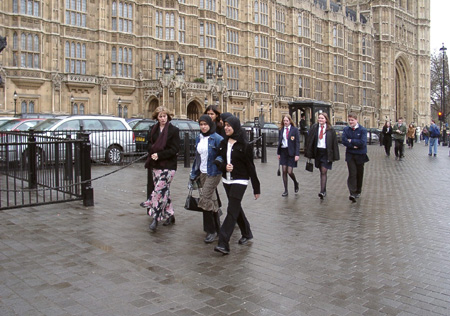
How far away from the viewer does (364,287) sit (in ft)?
15.9

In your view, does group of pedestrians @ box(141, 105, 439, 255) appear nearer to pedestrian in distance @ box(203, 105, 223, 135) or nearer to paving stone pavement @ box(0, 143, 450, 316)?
pedestrian in distance @ box(203, 105, 223, 135)

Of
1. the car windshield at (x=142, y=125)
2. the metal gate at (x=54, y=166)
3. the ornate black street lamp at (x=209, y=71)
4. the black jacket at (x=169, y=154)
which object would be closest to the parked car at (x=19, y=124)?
the car windshield at (x=142, y=125)

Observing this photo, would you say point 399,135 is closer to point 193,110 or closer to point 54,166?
point 54,166

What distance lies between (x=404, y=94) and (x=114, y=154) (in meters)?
77.0

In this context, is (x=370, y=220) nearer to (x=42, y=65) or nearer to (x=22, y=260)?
(x=22, y=260)

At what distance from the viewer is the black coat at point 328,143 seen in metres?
10.4

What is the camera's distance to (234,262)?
224 inches

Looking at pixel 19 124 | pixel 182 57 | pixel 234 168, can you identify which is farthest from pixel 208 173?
pixel 182 57

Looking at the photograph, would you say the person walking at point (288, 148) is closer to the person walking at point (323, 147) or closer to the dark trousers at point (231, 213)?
the person walking at point (323, 147)

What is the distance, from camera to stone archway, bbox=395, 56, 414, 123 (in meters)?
82.5

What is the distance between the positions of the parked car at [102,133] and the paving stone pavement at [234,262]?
745cm

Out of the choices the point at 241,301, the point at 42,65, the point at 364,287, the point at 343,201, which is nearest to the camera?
the point at 241,301

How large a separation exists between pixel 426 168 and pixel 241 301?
52.1 ft

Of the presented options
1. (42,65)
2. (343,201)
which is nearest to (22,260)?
(343,201)
